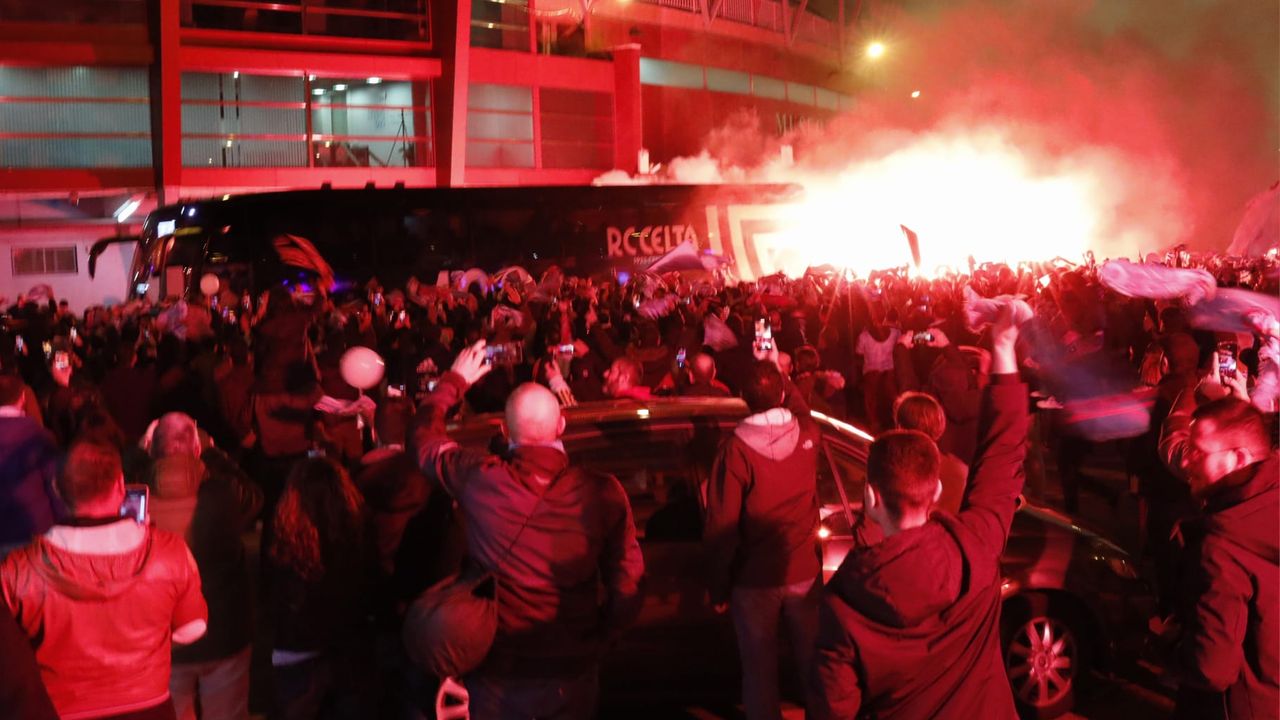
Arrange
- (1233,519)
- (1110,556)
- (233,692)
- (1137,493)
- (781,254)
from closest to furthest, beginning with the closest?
(1233,519)
(233,692)
(1110,556)
(1137,493)
(781,254)

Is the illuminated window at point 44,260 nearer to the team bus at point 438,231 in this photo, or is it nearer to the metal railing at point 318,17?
the metal railing at point 318,17

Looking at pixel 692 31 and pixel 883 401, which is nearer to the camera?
pixel 883 401

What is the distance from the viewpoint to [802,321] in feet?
42.0

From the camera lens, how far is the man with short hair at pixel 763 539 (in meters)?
4.59

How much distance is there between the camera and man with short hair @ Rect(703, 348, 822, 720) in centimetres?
459

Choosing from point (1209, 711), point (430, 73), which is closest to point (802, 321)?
point (1209, 711)

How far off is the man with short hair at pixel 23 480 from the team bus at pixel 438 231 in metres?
12.0

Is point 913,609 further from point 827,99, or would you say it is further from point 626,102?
point 827,99

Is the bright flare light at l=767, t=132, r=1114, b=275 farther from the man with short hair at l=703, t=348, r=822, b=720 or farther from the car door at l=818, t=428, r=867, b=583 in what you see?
the man with short hair at l=703, t=348, r=822, b=720

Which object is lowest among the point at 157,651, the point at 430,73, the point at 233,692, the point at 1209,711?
the point at 233,692

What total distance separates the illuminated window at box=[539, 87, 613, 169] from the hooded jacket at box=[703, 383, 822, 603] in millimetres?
28179

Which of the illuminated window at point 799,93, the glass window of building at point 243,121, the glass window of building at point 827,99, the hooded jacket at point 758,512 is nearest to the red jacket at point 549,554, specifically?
the hooded jacket at point 758,512

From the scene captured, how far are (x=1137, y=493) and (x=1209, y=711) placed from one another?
446cm

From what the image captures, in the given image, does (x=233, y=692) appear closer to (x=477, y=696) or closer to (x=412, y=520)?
(x=412, y=520)
